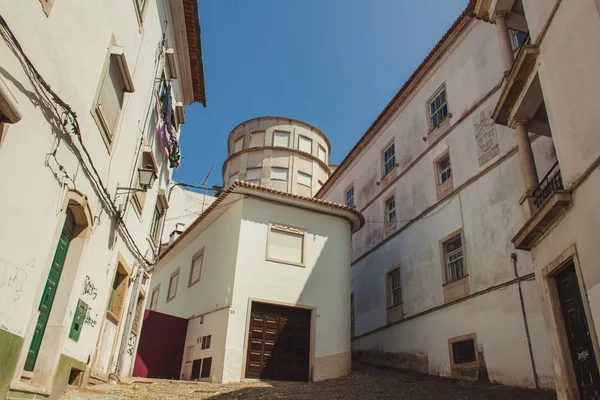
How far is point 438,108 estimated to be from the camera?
17719mm

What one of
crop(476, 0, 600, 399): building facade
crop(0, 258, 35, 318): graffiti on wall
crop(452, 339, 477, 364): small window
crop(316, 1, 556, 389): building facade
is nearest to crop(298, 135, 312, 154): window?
crop(316, 1, 556, 389): building facade

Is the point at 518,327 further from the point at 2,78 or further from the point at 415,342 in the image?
the point at 2,78

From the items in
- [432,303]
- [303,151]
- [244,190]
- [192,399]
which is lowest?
[192,399]

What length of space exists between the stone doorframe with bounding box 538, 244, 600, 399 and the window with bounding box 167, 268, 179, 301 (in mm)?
14816

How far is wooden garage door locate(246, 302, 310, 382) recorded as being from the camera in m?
13.6

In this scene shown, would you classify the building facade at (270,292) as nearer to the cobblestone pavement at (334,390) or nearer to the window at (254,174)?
the cobblestone pavement at (334,390)

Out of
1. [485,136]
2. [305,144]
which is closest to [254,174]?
[305,144]

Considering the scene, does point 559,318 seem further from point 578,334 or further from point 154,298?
point 154,298

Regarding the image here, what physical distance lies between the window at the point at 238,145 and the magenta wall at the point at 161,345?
18.2 m

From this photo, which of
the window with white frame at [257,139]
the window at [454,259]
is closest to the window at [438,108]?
the window at [454,259]

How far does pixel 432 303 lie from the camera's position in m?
15.3

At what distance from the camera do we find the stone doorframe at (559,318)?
6.98 meters

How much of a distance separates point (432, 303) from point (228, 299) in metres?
6.54

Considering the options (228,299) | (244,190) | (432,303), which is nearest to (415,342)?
(432,303)
